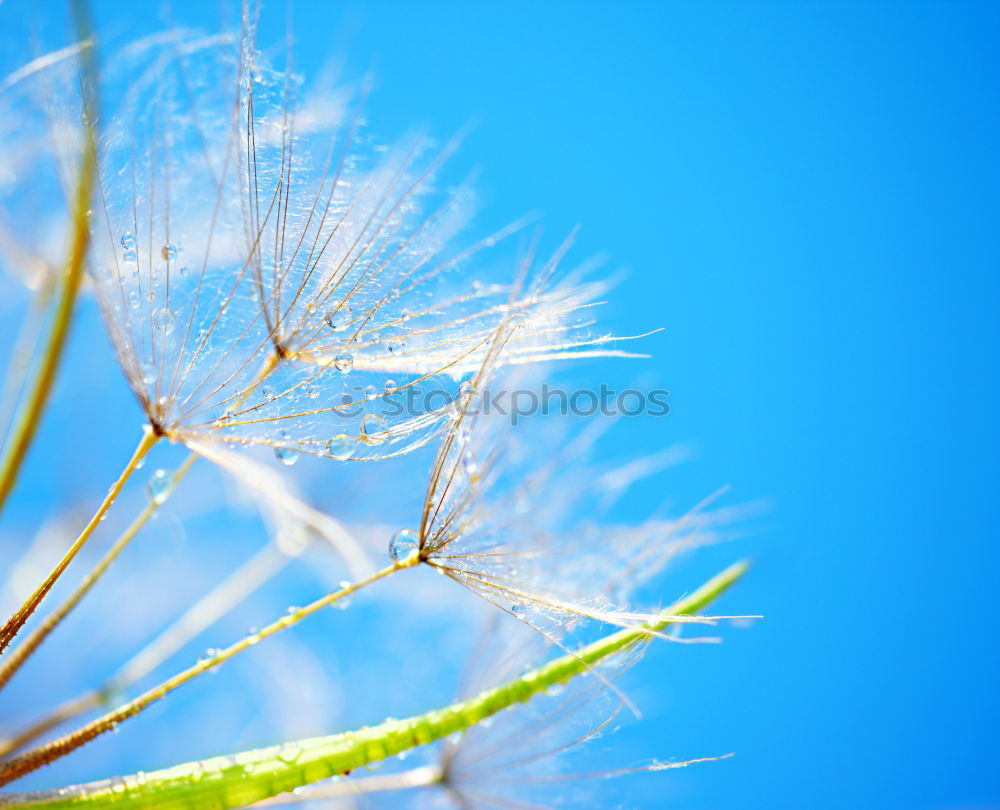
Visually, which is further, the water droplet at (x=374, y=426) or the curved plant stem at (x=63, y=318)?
the curved plant stem at (x=63, y=318)

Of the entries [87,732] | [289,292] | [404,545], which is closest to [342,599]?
[404,545]

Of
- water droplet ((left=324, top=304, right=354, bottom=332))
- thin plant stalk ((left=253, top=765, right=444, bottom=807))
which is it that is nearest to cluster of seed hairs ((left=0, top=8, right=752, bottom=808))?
water droplet ((left=324, top=304, right=354, bottom=332))

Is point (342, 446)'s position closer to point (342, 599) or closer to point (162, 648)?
point (342, 599)

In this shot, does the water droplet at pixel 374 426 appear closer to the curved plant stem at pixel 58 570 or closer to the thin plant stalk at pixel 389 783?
the curved plant stem at pixel 58 570

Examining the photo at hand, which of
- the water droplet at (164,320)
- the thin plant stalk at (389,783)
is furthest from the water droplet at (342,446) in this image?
the thin plant stalk at (389,783)

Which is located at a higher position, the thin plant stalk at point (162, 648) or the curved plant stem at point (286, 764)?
the thin plant stalk at point (162, 648)

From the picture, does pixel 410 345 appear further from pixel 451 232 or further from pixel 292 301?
pixel 451 232
